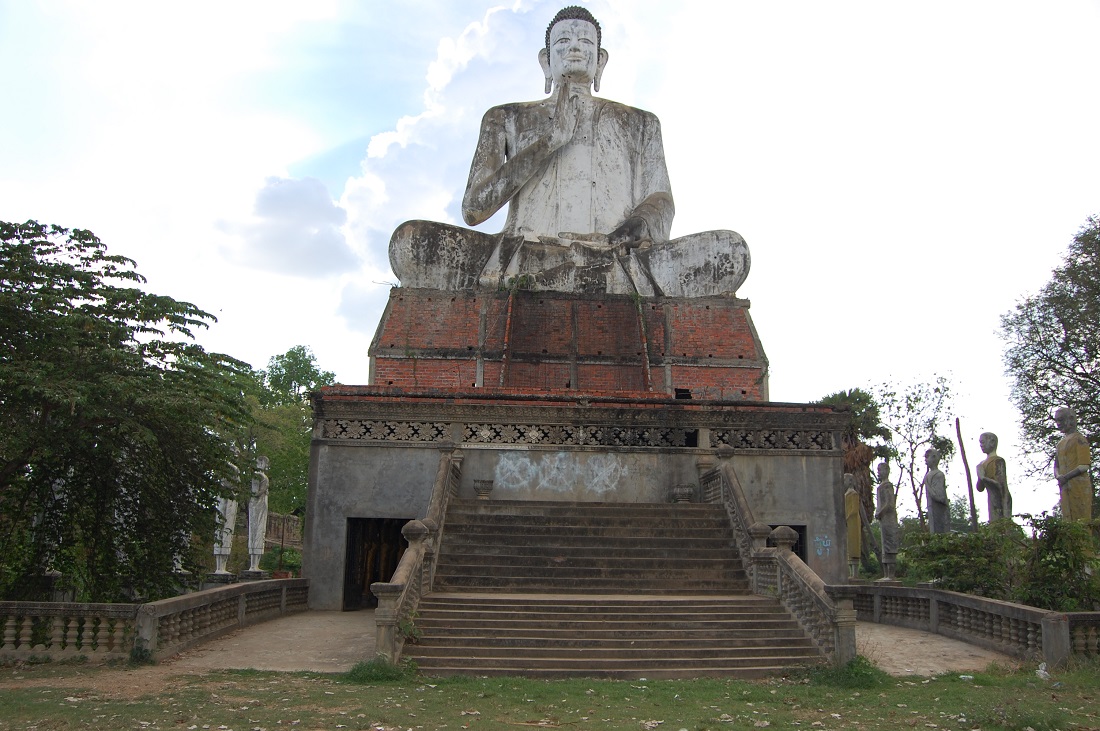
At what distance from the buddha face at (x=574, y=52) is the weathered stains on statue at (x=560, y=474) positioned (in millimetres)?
13402

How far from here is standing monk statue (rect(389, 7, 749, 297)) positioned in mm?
20500

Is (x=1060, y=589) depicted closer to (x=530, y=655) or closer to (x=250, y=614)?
(x=530, y=655)

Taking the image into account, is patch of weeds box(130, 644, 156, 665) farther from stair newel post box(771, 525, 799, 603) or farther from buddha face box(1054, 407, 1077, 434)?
buddha face box(1054, 407, 1077, 434)

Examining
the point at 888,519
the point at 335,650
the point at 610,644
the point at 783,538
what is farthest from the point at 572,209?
the point at 610,644

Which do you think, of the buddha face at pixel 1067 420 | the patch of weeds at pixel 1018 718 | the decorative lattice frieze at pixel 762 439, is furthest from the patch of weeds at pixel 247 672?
the buddha face at pixel 1067 420

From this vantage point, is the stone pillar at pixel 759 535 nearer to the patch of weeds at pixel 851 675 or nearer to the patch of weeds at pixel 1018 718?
the patch of weeds at pixel 851 675

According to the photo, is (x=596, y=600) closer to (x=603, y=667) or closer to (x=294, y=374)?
(x=603, y=667)

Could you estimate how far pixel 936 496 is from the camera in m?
14.5

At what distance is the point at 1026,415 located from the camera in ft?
92.2

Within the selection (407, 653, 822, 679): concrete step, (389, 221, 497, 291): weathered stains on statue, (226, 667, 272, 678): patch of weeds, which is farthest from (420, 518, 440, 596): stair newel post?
(389, 221, 497, 291): weathered stains on statue

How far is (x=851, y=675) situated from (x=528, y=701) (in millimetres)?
3329

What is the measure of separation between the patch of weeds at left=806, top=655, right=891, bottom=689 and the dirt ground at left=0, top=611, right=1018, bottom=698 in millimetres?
568

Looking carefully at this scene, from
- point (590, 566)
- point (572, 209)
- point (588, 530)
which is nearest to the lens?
point (590, 566)

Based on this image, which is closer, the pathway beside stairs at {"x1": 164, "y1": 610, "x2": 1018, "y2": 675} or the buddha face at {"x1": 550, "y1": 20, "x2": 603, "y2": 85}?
the pathway beside stairs at {"x1": 164, "y1": 610, "x2": 1018, "y2": 675}
